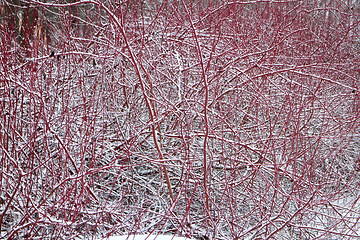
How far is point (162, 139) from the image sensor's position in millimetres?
4648

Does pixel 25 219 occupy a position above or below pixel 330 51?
below

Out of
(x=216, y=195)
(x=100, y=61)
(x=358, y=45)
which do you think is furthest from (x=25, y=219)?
(x=358, y=45)

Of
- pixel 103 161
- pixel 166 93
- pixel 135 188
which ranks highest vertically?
pixel 166 93

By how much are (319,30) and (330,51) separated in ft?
5.00

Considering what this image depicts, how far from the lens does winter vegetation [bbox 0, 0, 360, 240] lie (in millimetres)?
3293

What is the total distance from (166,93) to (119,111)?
0.64 m

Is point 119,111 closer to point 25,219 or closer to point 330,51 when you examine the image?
point 25,219

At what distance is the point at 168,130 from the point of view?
15.9ft

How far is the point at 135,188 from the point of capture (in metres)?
4.43

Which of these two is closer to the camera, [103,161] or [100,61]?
[103,161]

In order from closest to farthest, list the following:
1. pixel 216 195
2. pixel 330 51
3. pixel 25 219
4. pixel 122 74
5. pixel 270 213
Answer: pixel 25 219
pixel 270 213
pixel 216 195
pixel 122 74
pixel 330 51

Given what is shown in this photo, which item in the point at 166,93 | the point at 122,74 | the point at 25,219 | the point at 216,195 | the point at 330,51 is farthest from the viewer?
the point at 330,51

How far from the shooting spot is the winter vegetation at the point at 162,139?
329cm

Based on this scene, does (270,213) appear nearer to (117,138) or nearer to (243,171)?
(243,171)
